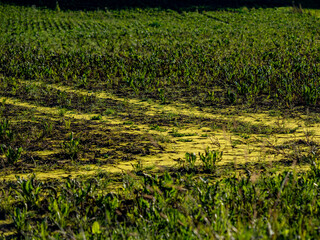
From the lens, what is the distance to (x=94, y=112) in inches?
309

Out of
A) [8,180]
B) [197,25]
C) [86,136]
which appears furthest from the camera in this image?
[197,25]

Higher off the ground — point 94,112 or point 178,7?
point 178,7

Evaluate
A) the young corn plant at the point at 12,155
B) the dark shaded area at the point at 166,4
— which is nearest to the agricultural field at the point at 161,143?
the young corn plant at the point at 12,155

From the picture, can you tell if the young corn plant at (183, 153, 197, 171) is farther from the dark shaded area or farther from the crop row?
the dark shaded area

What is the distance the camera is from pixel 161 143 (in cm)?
601

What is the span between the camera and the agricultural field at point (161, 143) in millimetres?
3645

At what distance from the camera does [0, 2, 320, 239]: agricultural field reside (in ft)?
12.0

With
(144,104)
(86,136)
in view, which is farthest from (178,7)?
(86,136)

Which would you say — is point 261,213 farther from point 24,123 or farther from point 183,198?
point 24,123

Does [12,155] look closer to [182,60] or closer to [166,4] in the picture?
[182,60]

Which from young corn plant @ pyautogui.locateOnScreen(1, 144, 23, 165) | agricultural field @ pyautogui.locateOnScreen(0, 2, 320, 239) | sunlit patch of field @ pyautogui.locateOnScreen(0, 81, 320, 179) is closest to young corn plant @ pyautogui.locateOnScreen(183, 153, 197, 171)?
agricultural field @ pyautogui.locateOnScreen(0, 2, 320, 239)

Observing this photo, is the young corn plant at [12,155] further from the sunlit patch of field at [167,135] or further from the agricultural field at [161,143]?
the sunlit patch of field at [167,135]

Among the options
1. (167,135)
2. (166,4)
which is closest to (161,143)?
(167,135)

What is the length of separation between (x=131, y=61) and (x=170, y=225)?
9192mm
